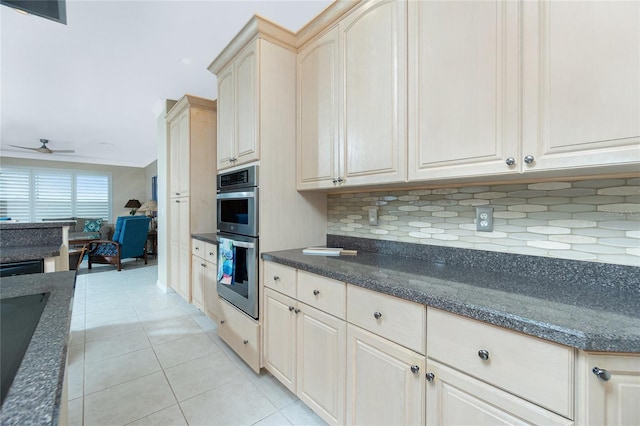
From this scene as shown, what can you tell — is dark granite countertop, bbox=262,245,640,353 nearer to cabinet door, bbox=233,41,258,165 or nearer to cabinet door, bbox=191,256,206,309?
cabinet door, bbox=233,41,258,165

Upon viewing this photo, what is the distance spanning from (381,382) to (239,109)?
1855 mm

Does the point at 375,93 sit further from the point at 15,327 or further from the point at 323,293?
the point at 15,327

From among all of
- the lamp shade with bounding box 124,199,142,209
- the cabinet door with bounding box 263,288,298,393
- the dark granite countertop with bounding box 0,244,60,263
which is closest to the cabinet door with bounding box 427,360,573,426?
the cabinet door with bounding box 263,288,298,393

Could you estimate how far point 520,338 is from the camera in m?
0.79

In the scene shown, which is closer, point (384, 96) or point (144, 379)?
point (384, 96)

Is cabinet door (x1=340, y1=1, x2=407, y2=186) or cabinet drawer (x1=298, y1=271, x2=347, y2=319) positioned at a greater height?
cabinet door (x1=340, y1=1, x2=407, y2=186)

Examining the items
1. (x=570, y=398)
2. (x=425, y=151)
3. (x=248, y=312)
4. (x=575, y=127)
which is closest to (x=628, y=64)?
(x=575, y=127)

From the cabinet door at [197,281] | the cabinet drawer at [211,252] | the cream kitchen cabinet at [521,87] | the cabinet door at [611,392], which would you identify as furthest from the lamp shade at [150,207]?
the cabinet door at [611,392]

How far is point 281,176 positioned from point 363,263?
0.81 m

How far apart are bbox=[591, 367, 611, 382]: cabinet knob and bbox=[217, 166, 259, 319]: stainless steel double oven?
1.57 meters

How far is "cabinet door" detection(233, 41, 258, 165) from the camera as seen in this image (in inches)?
72.6

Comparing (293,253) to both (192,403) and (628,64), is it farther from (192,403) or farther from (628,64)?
(628,64)

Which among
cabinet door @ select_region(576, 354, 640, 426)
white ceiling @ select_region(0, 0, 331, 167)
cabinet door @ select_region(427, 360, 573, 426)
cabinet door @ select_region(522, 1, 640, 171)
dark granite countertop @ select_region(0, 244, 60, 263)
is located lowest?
cabinet door @ select_region(427, 360, 573, 426)

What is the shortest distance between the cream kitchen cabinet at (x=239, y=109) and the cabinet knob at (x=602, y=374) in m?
1.72
